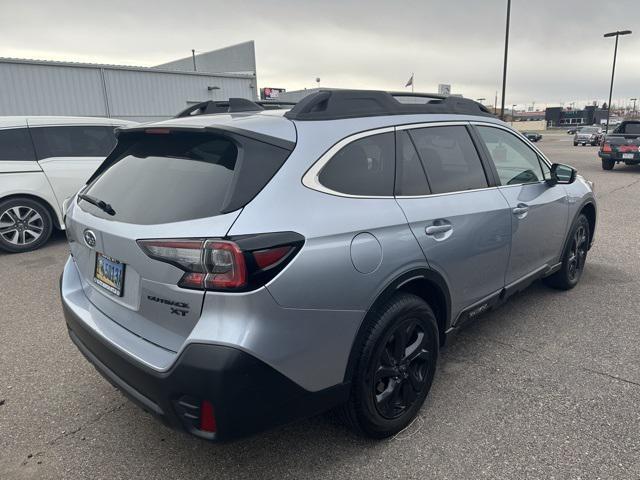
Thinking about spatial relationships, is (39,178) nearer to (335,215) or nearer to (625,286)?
(335,215)

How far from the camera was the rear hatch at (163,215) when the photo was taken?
6.40 ft

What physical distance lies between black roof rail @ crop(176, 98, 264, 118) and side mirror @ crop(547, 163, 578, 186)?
2.49 metres

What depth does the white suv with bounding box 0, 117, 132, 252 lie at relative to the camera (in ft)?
20.9

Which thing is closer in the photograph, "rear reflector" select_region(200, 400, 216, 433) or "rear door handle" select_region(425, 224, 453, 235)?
"rear reflector" select_region(200, 400, 216, 433)

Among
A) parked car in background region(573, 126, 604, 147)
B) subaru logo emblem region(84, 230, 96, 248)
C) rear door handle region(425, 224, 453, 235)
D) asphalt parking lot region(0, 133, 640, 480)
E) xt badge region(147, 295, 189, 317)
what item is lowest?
parked car in background region(573, 126, 604, 147)

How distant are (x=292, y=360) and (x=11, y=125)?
6404 millimetres

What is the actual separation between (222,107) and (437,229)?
1628mm

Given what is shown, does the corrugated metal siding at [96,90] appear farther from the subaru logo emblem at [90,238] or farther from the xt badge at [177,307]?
the xt badge at [177,307]

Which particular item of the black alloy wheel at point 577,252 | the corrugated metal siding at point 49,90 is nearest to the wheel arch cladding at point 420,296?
the black alloy wheel at point 577,252

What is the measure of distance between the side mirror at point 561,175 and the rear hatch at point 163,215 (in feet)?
8.99

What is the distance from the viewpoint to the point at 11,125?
646 centimetres

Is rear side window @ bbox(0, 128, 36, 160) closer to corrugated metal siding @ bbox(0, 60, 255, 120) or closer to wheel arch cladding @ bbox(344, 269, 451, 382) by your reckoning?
wheel arch cladding @ bbox(344, 269, 451, 382)

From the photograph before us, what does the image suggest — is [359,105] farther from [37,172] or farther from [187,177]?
[37,172]

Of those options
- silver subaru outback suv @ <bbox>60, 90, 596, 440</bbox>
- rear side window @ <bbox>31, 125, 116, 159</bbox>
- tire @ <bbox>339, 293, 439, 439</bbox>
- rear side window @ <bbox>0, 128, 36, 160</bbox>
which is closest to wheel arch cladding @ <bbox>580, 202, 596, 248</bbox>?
silver subaru outback suv @ <bbox>60, 90, 596, 440</bbox>
